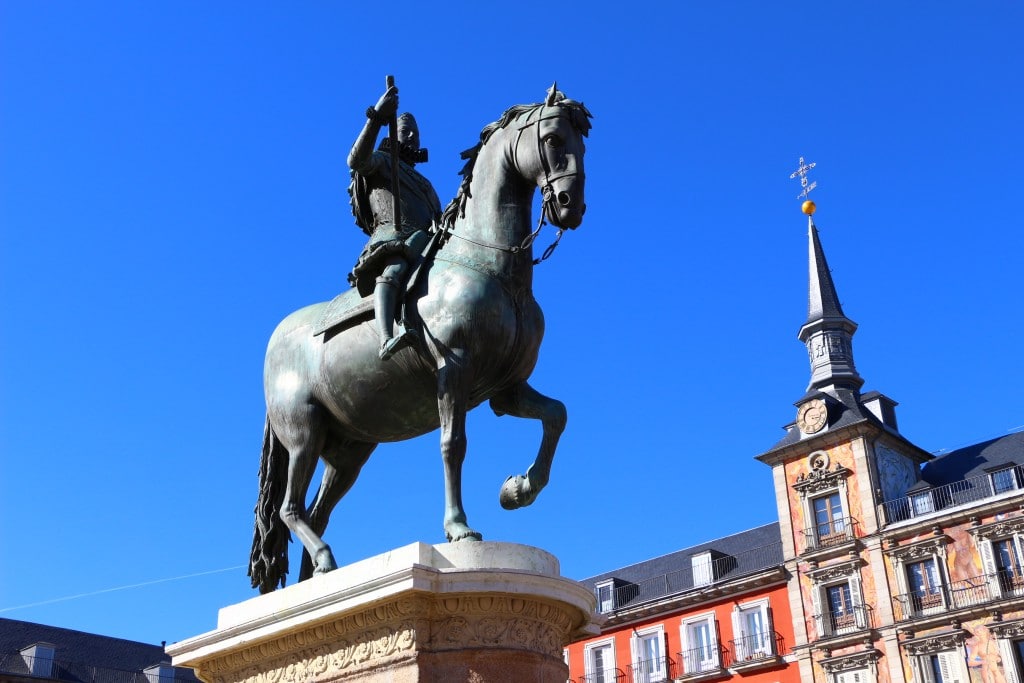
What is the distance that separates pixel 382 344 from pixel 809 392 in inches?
1791

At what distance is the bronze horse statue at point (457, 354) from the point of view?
678 centimetres

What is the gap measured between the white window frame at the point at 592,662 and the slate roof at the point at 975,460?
15.6 metres

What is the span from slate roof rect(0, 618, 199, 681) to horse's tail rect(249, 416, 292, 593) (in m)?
43.2

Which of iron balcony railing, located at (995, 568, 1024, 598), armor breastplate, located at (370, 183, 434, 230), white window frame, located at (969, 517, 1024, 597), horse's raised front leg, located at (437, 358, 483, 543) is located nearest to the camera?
horse's raised front leg, located at (437, 358, 483, 543)

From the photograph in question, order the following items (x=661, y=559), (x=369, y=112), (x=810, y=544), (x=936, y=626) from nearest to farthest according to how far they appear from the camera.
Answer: (x=369, y=112) < (x=936, y=626) < (x=810, y=544) < (x=661, y=559)

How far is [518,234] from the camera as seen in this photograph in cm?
710

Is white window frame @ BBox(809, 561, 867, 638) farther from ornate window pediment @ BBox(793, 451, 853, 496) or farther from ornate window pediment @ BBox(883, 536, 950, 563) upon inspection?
ornate window pediment @ BBox(793, 451, 853, 496)

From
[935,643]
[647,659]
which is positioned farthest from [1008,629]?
[647,659]

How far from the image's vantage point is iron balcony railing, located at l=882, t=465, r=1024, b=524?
135 ft

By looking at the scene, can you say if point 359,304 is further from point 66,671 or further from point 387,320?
point 66,671

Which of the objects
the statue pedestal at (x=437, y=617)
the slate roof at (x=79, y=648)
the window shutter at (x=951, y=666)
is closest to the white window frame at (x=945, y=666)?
the window shutter at (x=951, y=666)

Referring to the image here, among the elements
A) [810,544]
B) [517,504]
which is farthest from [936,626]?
[517,504]

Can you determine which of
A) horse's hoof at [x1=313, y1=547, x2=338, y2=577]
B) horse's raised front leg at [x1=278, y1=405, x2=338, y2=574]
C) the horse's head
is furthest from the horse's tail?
the horse's head

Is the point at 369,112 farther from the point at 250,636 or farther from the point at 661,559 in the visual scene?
the point at 661,559
